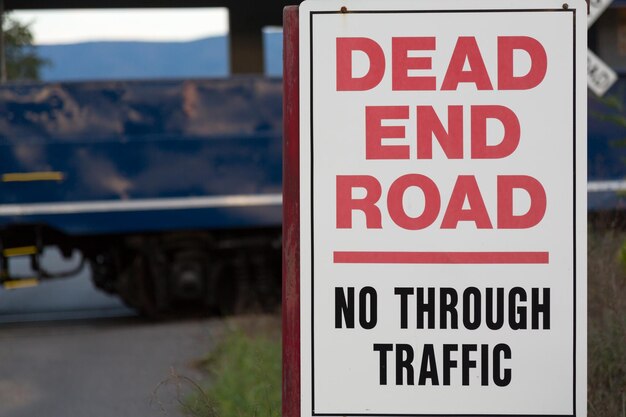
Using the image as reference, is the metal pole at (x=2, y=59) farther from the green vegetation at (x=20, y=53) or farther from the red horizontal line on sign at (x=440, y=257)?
the red horizontal line on sign at (x=440, y=257)

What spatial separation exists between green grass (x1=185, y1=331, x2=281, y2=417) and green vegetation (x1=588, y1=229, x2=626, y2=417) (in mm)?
1453

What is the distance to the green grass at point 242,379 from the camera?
4698mm

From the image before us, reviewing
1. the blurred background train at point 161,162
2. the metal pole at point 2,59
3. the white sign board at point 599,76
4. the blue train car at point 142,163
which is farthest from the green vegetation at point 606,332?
the metal pole at point 2,59

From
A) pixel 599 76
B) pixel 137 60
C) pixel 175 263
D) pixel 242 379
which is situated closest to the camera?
pixel 242 379

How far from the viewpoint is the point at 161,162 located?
9.28 meters

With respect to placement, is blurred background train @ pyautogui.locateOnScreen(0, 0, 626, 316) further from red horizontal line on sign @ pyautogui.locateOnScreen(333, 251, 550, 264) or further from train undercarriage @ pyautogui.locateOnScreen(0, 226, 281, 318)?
red horizontal line on sign @ pyautogui.locateOnScreen(333, 251, 550, 264)

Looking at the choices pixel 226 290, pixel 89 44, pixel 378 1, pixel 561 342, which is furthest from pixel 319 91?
pixel 226 290

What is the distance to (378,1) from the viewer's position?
2.63m

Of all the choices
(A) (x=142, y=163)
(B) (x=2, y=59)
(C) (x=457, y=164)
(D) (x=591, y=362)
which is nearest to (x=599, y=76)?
(D) (x=591, y=362)

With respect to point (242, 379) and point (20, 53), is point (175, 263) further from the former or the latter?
point (242, 379)

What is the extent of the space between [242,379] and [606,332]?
2.05 m

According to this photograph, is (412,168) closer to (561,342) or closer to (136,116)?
(561,342)

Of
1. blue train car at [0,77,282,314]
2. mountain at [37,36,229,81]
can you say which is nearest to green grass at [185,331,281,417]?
blue train car at [0,77,282,314]

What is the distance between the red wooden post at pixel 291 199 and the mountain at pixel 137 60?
6280mm
